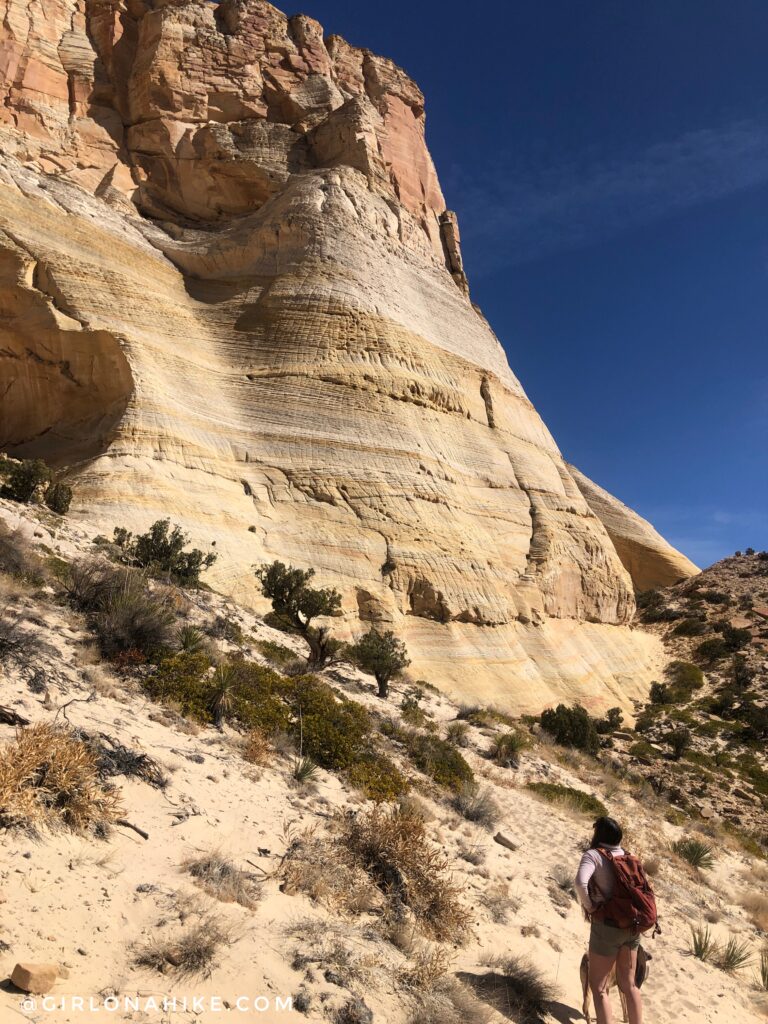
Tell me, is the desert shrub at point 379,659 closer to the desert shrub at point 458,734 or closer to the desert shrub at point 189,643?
the desert shrub at point 458,734

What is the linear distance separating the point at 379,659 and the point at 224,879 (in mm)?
9072

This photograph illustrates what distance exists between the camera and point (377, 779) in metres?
6.60

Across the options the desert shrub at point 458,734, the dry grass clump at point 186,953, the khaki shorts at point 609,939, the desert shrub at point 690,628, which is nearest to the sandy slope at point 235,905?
the dry grass clump at point 186,953

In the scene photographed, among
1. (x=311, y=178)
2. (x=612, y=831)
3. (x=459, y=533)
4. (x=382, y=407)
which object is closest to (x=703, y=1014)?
(x=612, y=831)

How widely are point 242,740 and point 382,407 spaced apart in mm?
16532

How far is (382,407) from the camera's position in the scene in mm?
21547

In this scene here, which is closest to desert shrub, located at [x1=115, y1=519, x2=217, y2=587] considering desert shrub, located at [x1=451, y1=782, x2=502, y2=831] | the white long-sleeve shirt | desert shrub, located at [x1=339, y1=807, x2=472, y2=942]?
desert shrub, located at [x1=451, y1=782, x2=502, y2=831]

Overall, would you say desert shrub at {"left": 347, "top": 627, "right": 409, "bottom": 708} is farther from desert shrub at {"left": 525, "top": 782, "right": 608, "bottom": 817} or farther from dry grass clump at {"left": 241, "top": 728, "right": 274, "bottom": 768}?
dry grass clump at {"left": 241, "top": 728, "right": 274, "bottom": 768}

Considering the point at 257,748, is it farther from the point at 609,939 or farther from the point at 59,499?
the point at 59,499

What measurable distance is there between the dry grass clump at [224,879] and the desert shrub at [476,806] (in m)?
3.70

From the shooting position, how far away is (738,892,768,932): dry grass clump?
24.9 ft

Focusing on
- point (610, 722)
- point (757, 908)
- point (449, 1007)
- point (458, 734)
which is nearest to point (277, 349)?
point (458, 734)

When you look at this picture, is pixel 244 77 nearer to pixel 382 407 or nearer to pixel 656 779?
pixel 382 407

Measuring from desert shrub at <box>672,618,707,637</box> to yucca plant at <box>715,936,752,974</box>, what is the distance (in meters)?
31.4
